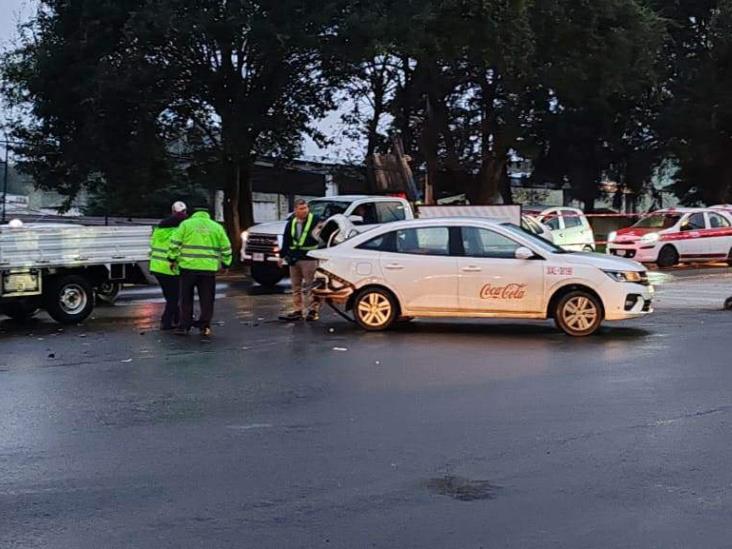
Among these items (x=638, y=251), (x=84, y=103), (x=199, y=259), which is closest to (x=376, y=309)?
(x=199, y=259)

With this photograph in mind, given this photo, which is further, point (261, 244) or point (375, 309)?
point (261, 244)

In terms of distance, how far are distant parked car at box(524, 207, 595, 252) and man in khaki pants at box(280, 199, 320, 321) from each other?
1575 cm

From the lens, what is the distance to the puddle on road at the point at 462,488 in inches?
235

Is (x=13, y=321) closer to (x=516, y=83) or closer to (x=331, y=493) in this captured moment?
(x=331, y=493)

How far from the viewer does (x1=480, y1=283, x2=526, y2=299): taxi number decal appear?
522 inches

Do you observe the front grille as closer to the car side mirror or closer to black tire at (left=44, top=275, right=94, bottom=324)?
black tire at (left=44, top=275, right=94, bottom=324)

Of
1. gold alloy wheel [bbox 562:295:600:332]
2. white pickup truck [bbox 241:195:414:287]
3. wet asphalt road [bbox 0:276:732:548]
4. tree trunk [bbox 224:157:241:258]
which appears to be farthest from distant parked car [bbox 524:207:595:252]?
wet asphalt road [bbox 0:276:732:548]

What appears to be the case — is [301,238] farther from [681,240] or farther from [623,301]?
[681,240]

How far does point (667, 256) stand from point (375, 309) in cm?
1742

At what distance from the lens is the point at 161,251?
1427cm

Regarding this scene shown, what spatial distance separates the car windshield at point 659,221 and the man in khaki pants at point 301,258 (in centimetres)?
1720

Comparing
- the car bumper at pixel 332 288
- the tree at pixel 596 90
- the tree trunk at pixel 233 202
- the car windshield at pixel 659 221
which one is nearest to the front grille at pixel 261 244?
the tree trunk at pixel 233 202

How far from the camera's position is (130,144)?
26797 mm

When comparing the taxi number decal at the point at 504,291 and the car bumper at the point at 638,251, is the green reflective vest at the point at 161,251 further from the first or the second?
the car bumper at the point at 638,251
